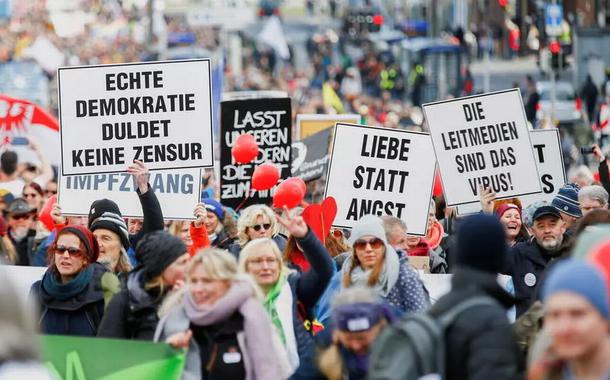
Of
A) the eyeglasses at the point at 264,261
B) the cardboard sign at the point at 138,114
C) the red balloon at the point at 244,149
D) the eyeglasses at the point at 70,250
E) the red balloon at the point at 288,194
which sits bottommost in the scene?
the eyeglasses at the point at 264,261

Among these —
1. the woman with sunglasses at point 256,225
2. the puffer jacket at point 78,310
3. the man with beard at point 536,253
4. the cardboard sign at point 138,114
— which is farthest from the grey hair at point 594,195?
the puffer jacket at point 78,310

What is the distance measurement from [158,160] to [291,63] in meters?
61.0

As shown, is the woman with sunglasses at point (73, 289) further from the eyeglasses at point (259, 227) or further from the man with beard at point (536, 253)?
the man with beard at point (536, 253)

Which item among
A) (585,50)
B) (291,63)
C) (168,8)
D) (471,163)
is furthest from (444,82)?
(168,8)

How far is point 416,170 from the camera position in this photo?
1265 centimetres

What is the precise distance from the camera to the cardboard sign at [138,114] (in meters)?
11.9

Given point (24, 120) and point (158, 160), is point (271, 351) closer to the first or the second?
point (158, 160)

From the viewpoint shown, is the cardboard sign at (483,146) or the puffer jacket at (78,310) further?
the cardboard sign at (483,146)

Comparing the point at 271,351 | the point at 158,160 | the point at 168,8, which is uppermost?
the point at 168,8

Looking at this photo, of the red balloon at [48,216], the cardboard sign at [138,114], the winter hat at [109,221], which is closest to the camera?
the winter hat at [109,221]

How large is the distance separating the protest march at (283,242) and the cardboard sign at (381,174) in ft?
0.05

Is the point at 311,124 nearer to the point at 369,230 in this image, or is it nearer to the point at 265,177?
the point at 265,177

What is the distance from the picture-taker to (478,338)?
6.20 meters

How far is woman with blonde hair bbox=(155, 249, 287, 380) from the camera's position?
24.7 ft
